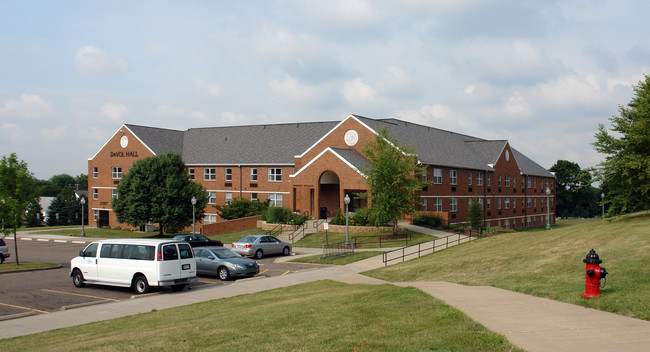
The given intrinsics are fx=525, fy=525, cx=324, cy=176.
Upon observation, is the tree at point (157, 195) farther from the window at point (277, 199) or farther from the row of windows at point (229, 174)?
the row of windows at point (229, 174)

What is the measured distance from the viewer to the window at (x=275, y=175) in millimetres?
53812

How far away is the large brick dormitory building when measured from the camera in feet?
149

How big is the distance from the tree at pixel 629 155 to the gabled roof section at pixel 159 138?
45099 mm

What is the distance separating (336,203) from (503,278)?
110 ft

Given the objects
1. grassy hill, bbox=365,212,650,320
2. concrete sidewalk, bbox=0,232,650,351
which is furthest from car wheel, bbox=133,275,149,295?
grassy hill, bbox=365,212,650,320

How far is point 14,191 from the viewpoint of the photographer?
26.7 m

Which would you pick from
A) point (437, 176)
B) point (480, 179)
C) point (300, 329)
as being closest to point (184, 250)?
point (300, 329)

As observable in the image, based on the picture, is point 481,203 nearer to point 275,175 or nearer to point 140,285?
point 275,175

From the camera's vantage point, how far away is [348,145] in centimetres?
4759

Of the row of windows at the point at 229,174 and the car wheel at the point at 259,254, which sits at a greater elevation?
the row of windows at the point at 229,174

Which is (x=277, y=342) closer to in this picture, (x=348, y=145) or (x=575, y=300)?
(x=575, y=300)

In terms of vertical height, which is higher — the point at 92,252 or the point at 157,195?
the point at 157,195

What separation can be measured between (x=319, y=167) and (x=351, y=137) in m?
5.62

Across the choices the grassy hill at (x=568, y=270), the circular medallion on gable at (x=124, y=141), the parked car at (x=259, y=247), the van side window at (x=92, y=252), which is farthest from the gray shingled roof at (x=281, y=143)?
the van side window at (x=92, y=252)
